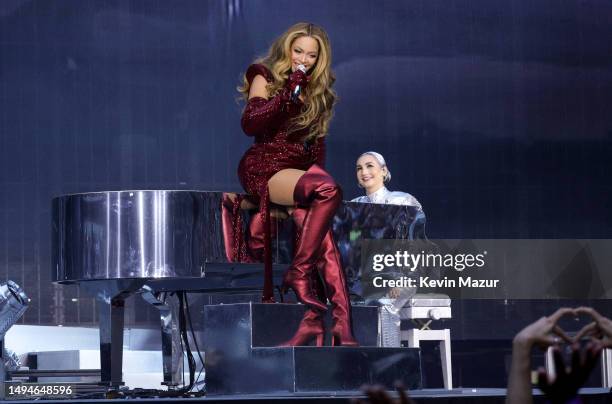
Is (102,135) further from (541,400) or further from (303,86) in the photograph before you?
(541,400)

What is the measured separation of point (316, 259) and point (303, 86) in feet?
1.91

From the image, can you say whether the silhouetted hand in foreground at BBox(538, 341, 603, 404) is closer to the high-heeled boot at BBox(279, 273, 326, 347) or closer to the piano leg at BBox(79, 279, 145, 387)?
the high-heeled boot at BBox(279, 273, 326, 347)

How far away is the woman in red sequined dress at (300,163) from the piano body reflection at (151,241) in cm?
12

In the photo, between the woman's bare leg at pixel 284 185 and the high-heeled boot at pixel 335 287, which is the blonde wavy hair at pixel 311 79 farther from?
the high-heeled boot at pixel 335 287

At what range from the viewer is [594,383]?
841 centimetres

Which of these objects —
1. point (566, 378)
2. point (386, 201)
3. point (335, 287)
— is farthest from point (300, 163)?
point (566, 378)


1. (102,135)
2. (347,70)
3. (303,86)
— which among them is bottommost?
(303,86)

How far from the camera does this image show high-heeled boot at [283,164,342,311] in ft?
12.0

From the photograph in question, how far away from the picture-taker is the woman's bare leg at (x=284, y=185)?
3777 mm

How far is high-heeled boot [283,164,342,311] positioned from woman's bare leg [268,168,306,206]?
0.09ft

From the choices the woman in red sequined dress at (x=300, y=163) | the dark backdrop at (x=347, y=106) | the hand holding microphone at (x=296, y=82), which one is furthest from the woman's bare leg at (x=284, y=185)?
the dark backdrop at (x=347, y=106)

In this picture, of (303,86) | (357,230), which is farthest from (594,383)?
(303,86)

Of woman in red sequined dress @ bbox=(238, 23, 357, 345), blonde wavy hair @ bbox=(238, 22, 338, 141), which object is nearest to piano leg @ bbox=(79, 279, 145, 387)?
woman in red sequined dress @ bbox=(238, 23, 357, 345)

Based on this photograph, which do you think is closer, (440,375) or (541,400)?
(541,400)
